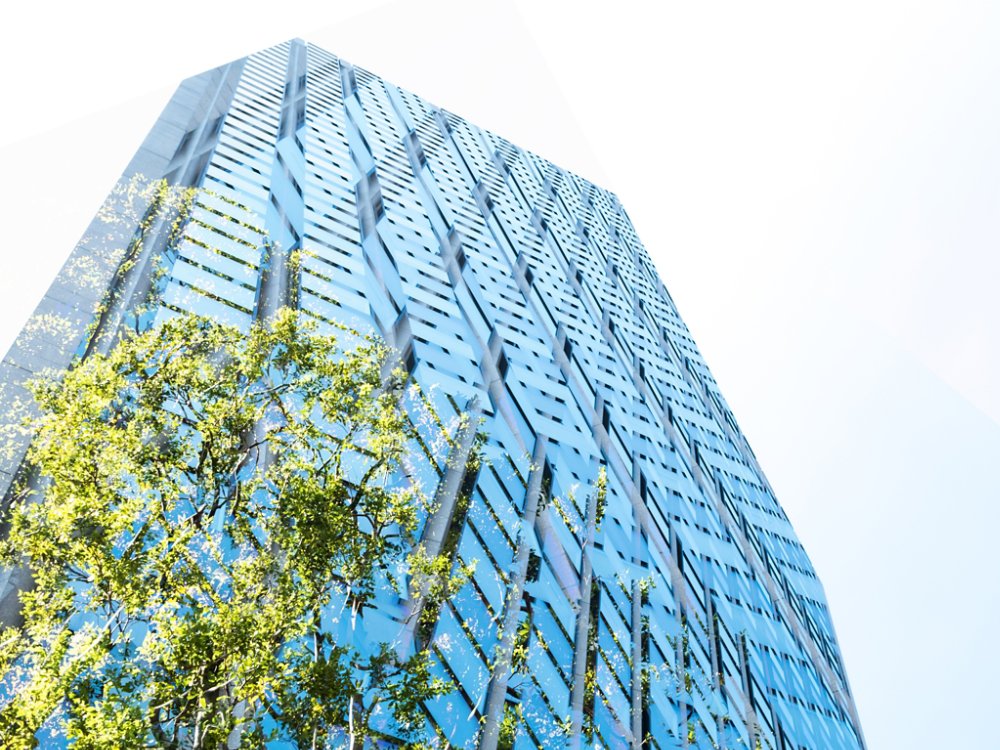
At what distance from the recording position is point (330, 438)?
10508mm

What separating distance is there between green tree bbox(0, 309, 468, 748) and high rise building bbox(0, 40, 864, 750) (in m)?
1.76

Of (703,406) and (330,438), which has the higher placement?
(703,406)

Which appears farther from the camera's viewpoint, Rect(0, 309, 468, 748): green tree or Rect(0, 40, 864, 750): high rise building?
Rect(0, 40, 864, 750): high rise building

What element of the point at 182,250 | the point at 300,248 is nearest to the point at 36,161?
the point at 182,250

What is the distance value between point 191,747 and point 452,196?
2641 cm

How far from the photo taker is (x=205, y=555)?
29.2 feet

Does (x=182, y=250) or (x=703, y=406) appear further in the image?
(x=703, y=406)

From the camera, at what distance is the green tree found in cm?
696

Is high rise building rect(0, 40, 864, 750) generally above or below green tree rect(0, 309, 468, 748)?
above

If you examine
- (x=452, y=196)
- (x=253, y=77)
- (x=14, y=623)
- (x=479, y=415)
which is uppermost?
(x=253, y=77)

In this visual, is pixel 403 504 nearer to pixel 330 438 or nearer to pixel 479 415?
pixel 330 438

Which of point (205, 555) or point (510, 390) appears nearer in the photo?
point (205, 555)

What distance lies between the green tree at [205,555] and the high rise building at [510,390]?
1.76 m

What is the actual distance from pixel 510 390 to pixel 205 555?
1144 centimetres
